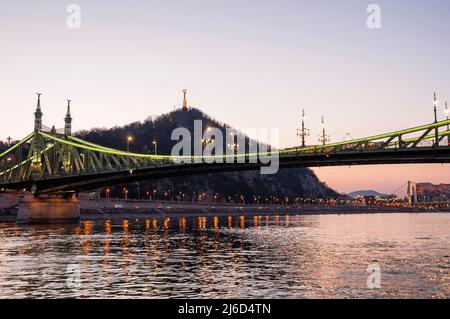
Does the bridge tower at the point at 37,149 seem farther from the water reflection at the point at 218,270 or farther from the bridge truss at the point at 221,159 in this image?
the water reflection at the point at 218,270

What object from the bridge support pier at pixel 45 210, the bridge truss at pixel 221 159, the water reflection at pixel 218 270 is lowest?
the water reflection at pixel 218 270

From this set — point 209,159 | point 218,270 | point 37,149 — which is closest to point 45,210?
point 37,149

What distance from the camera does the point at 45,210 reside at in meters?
106

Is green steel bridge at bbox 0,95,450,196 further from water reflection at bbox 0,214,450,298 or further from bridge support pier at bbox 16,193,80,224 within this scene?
water reflection at bbox 0,214,450,298

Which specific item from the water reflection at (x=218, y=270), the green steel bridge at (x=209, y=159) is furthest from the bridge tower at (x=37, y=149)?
the water reflection at (x=218, y=270)

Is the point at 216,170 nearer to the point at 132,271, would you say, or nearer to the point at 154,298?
the point at 132,271

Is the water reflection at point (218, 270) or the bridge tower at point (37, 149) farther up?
the bridge tower at point (37, 149)

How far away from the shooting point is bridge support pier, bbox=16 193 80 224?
105 meters

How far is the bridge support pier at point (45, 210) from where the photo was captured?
105 metres

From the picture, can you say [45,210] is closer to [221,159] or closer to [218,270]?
[221,159]

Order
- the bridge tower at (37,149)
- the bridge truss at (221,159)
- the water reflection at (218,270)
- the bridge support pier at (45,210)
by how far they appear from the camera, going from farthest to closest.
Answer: the bridge tower at (37,149), the bridge support pier at (45,210), the bridge truss at (221,159), the water reflection at (218,270)

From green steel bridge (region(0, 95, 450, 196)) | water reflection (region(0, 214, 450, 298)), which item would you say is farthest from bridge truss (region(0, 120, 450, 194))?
water reflection (region(0, 214, 450, 298))

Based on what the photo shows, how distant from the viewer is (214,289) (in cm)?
2836
